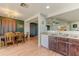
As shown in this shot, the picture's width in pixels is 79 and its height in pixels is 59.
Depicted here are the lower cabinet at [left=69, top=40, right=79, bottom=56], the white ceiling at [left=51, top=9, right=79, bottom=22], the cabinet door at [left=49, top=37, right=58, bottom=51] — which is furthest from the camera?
the cabinet door at [left=49, top=37, right=58, bottom=51]

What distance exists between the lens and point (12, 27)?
19.2 ft

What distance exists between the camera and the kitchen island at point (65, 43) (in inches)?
109

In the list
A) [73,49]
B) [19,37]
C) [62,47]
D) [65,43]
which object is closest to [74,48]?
[73,49]

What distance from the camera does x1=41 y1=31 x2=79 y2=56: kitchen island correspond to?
2777 mm

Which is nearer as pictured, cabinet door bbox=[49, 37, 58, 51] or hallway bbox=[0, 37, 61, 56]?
hallway bbox=[0, 37, 61, 56]

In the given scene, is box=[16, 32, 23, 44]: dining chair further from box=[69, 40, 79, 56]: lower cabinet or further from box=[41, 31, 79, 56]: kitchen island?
box=[69, 40, 79, 56]: lower cabinet

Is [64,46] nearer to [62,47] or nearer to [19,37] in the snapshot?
[62,47]

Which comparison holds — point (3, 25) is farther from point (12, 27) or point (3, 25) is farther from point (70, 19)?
point (70, 19)

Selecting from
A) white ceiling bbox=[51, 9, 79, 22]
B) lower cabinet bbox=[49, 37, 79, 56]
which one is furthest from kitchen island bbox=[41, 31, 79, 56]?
white ceiling bbox=[51, 9, 79, 22]

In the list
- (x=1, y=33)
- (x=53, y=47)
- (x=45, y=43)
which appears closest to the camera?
(x=53, y=47)

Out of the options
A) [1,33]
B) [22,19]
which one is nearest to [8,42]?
[1,33]

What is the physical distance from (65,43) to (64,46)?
0.44 ft

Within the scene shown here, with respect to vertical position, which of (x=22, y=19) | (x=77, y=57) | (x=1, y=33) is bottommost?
(x=77, y=57)

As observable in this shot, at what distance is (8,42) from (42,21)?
2378 millimetres
